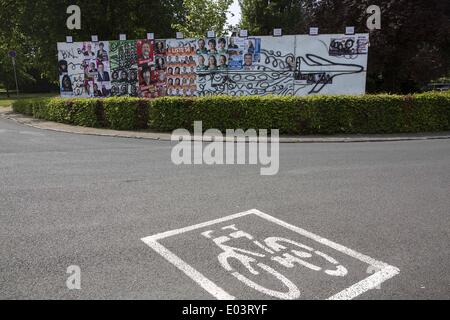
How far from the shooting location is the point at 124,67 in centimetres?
2055

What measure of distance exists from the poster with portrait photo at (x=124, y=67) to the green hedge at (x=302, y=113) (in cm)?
544

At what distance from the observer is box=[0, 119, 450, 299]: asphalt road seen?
3.67 meters

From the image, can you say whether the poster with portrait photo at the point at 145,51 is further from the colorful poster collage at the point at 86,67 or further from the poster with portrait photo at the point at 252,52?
the poster with portrait photo at the point at 252,52

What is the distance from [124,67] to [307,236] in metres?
18.2

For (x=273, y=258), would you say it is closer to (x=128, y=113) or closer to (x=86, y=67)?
(x=128, y=113)

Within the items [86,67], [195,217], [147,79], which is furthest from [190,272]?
[86,67]

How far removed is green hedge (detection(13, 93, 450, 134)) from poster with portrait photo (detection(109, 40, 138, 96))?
544 cm

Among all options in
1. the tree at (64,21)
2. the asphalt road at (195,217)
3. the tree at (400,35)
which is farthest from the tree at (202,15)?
the asphalt road at (195,217)

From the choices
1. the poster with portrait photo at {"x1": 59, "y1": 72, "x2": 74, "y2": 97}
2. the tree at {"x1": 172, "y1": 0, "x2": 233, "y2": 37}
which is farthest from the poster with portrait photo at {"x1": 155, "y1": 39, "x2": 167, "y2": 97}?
the tree at {"x1": 172, "y1": 0, "x2": 233, "y2": 37}

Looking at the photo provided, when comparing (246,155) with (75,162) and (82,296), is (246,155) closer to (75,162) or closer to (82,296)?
(75,162)

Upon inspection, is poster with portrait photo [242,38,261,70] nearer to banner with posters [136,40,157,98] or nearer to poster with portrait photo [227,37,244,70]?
poster with portrait photo [227,37,244,70]

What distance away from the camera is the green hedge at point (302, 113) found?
568 inches

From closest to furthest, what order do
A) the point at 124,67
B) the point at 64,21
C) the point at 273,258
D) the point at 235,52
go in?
1. the point at 273,258
2. the point at 235,52
3. the point at 124,67
4. the point at 64,21

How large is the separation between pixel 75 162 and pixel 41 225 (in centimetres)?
441
